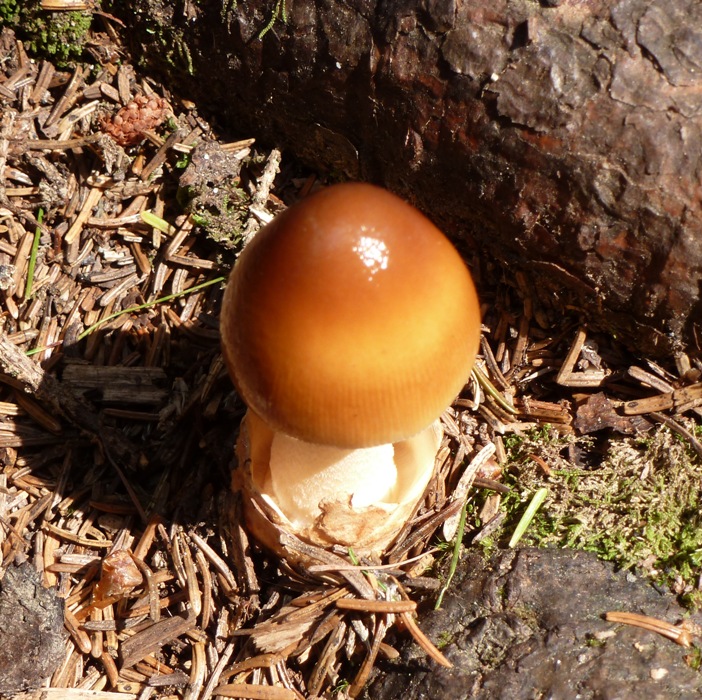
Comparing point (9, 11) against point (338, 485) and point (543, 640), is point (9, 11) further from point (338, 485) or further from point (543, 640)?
point (543, 640)

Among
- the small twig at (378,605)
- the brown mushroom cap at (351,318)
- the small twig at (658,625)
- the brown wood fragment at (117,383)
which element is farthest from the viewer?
the brown wood fragment at (117,383)

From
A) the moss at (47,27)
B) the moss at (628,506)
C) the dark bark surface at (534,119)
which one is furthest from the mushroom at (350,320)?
the moss at (47,27)

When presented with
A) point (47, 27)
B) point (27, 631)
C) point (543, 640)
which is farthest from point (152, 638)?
point (47, 27)

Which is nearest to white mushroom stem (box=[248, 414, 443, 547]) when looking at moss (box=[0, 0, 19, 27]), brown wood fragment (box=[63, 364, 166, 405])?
brown wood fragment (box=[63, 364, 166, 405])

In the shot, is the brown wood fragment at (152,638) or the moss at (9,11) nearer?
the brown wood fragment at (152,638)

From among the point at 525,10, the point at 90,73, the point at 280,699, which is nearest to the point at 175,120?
the point at 90,73

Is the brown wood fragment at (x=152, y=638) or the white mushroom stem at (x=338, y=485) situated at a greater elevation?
the white mushroom stem at (x=338, y=485)

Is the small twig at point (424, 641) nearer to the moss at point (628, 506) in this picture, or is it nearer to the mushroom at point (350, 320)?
the moss at point (628, 506)

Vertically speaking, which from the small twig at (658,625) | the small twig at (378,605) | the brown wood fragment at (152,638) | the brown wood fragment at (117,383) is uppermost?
the small twig at (658,625)

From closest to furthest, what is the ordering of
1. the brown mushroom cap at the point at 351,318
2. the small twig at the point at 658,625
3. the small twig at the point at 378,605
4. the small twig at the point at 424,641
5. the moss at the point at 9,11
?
1. the brown mushroom cap at the point at 351,318
2. the small twig at the point at 658,625
3. the small twig at the point at 424,641
4. the small twig at the point at 378,605
5. the moss at the point at 9,11
